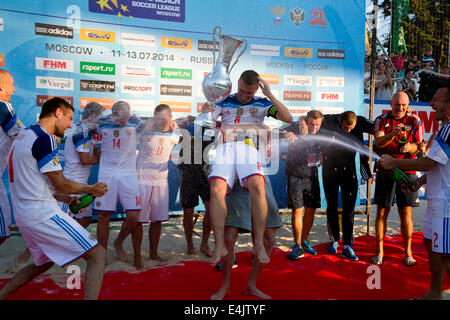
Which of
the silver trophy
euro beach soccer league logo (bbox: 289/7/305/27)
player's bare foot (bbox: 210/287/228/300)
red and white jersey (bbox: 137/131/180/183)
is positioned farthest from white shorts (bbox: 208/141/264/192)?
euro beach soccer league logo (bbox: 289/7/305/27)

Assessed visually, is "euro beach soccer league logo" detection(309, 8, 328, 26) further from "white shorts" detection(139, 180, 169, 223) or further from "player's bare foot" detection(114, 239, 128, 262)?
"player's bare foot" detection(114, 239, 128, 262)

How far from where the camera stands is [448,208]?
3.15 metres

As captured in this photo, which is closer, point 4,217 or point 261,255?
point 261,255

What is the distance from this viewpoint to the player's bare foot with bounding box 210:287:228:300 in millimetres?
3321

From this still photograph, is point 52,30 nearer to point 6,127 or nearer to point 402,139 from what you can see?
point 6,127

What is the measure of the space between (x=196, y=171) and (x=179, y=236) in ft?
4.44

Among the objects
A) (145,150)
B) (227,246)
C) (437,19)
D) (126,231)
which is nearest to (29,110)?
(145,150)

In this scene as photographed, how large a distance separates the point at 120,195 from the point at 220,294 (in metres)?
1.63

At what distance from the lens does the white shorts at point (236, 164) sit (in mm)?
3322

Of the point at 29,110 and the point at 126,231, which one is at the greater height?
the point at 29,110

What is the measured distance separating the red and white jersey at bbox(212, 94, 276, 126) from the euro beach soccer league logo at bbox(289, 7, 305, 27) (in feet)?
12.2

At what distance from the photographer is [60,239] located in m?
2.71

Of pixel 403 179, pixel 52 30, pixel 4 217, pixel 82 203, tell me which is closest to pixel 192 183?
pixel 82 203

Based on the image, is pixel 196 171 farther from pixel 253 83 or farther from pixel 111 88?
pixel 111 88
